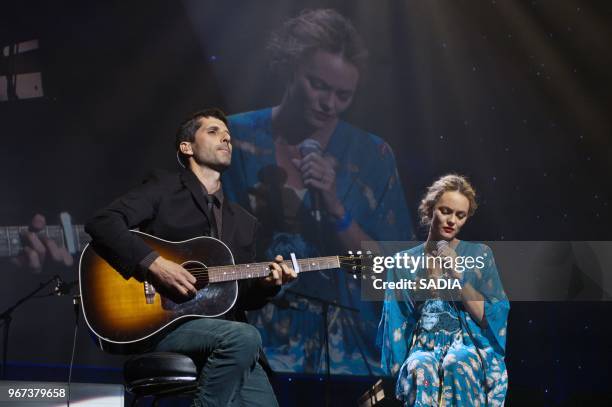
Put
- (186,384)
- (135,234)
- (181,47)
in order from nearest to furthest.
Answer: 1. (186,384)
2. (135,234)
3. (181,47)

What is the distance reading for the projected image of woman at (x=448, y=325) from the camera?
12.2 ft

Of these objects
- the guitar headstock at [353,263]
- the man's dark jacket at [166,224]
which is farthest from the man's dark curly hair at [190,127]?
the guitar headstock at [353,263]

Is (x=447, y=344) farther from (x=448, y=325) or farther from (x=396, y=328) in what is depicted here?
(x=396, y=328)

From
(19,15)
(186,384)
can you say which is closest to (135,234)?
(186,384)

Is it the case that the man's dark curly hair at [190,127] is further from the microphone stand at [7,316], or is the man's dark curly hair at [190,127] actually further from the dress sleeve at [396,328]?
the microphone stand at [7,316]

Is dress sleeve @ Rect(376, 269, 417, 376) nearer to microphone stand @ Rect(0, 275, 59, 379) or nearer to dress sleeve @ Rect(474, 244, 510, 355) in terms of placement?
dress sleeve @ Rect(474, 244, 510, 355)

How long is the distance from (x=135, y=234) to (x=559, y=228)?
9.13 feet

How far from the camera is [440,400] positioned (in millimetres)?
3725

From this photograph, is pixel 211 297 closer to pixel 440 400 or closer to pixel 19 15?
pixel 440 400

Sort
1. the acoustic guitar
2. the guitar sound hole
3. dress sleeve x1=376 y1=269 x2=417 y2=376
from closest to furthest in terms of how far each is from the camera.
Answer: the acoustic guitar < the guitar sound hole < dress sleeve x1=376 y1=269 x2=417 y2=376

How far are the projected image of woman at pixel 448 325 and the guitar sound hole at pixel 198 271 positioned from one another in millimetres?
1460

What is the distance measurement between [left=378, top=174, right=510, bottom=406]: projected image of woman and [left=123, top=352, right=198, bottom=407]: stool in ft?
5.07

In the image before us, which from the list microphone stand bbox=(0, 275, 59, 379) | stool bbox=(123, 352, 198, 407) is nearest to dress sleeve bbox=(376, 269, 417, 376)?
stool bbox=(123, 352, 198, 407)

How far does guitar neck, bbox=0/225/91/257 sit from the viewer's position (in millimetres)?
5148
